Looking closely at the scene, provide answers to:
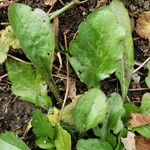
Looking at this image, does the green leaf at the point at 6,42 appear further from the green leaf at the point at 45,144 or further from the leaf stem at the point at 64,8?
the green leaf at the point at 45,144

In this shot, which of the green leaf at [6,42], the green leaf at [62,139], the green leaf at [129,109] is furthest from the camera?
the green leaf at [6,42]

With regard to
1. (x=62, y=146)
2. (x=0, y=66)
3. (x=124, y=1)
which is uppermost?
(x=124, y=1)

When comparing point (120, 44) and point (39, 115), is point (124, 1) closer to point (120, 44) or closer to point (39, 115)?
point (120, 44)

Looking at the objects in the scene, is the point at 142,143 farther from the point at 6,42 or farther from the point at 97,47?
the point at 6,42

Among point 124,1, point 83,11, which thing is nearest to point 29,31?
point 83,11

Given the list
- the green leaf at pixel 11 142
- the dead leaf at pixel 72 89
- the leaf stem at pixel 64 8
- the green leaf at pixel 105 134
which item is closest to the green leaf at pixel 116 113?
the green leaf at pixel 105 134

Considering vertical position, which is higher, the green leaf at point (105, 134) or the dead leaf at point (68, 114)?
the dead leaf at point (68, 114)
